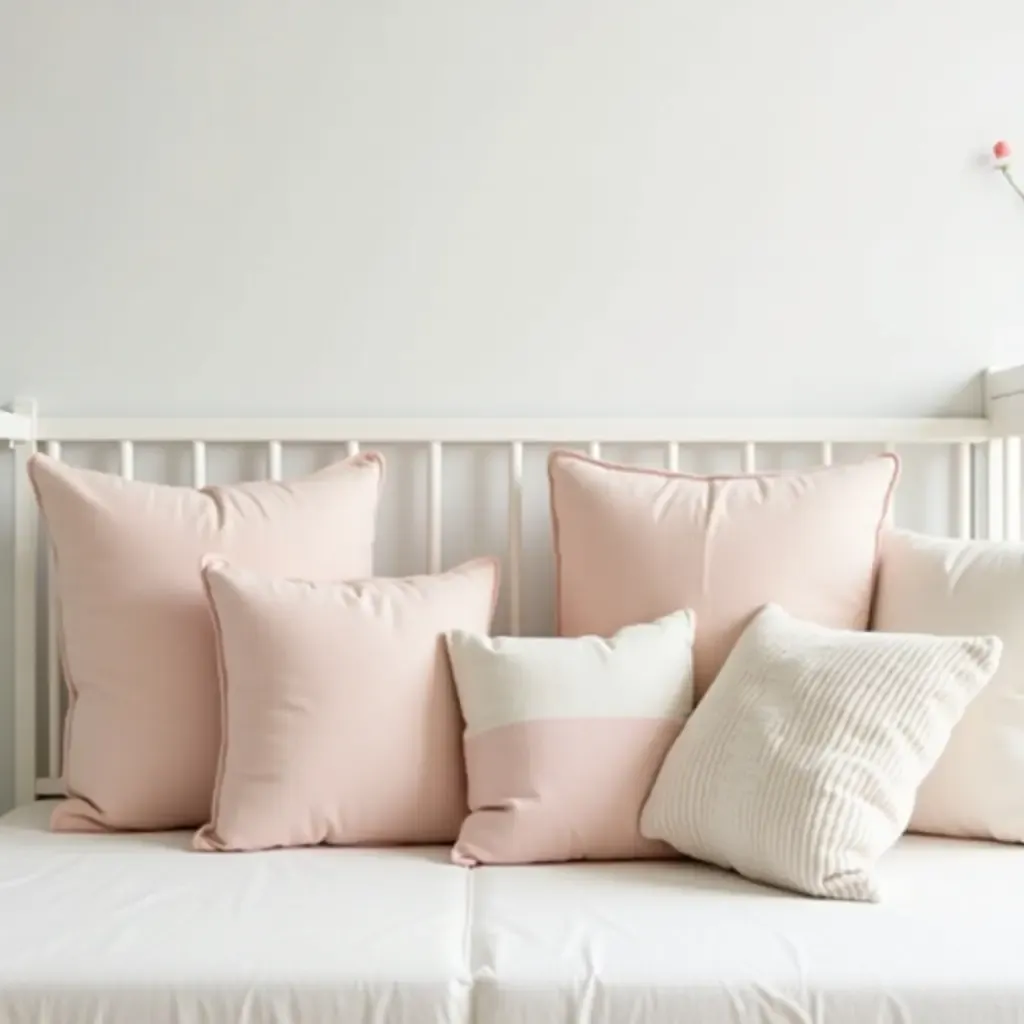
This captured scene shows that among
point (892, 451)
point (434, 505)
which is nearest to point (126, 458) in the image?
point (434, 505)

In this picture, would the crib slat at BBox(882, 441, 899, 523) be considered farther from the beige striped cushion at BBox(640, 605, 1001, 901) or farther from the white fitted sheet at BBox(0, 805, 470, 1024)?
the white fitted sheet at BBox(0, 805, 470, 1024)

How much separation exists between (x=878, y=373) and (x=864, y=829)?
77cm

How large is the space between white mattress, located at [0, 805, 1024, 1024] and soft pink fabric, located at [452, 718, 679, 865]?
9cm

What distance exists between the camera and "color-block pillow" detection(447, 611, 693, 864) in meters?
1.38

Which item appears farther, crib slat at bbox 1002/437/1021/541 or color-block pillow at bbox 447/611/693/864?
crib slat at bbox 1002/437/1021/541

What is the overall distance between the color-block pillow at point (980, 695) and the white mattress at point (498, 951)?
113 mm

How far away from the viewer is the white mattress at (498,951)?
1.05m

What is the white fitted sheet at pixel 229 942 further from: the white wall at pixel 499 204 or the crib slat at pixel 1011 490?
the crib slat at pixel 1011 490

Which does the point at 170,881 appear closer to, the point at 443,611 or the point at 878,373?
the point at 443,611

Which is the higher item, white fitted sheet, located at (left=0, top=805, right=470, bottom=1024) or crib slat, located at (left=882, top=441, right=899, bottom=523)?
crib slat, located at (left=882, top=441, right=899, bottom=523)

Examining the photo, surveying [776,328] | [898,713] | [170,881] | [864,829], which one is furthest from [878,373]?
[170,881]

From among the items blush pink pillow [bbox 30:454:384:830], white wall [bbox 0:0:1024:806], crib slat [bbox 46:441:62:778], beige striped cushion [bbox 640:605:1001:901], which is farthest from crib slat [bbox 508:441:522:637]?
crib slat [bbox 46:441:62:778]

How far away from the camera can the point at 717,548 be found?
1.56m

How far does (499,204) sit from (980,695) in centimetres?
90
